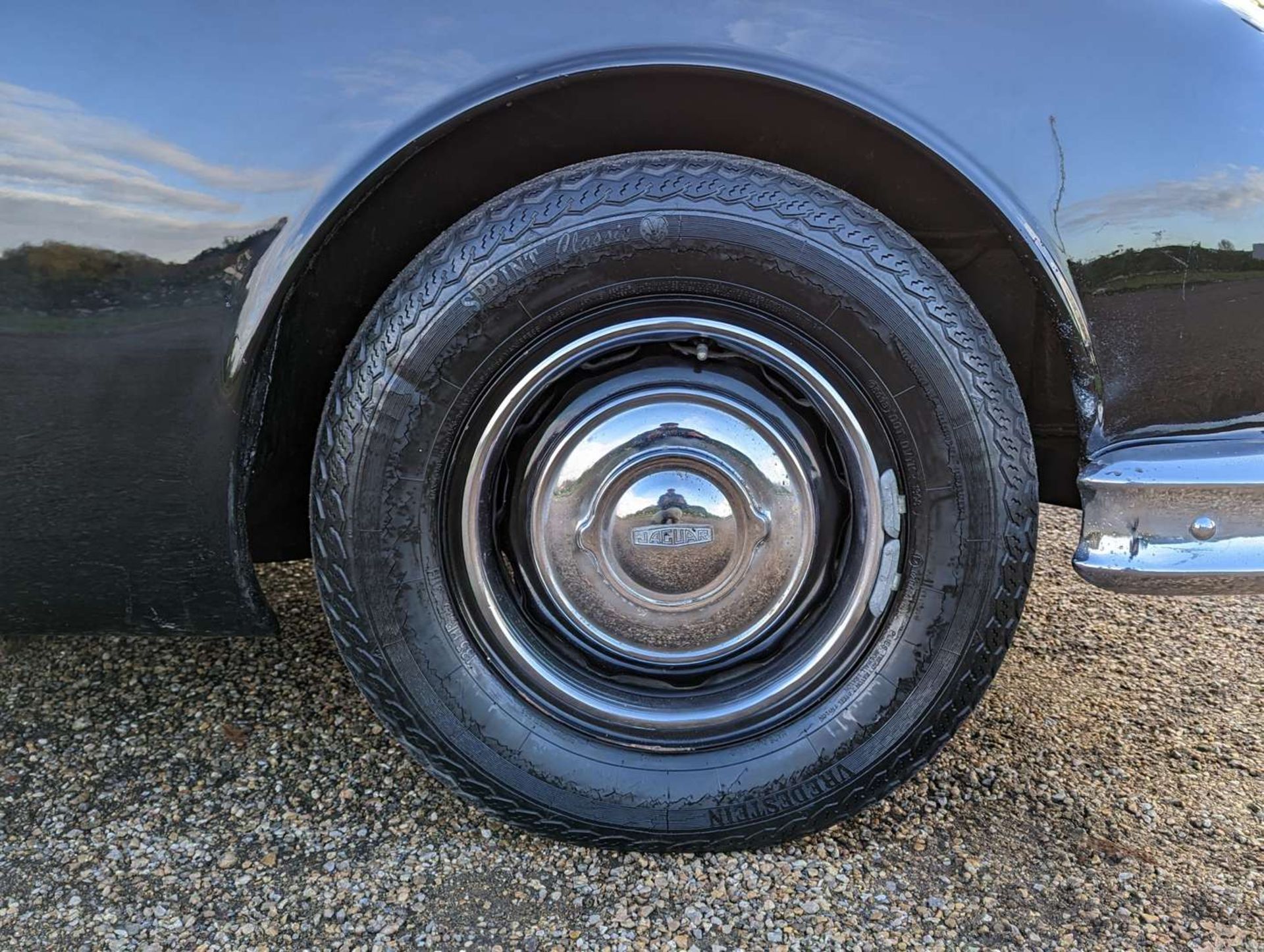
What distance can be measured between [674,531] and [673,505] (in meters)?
0.05

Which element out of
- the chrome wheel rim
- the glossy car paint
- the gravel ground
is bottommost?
the gravel ground

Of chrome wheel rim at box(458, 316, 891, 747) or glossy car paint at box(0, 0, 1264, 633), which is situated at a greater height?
glossy car paint at box(0, 0, 1264, 633)

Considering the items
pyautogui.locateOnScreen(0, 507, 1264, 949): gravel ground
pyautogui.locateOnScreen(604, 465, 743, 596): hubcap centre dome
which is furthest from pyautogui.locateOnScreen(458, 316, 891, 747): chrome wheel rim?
pyautogui.locateOnScreen(0, 507, 1264, 949): gravel ground

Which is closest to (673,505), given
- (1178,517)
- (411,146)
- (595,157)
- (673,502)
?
(673,502)

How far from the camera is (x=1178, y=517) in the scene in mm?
1657

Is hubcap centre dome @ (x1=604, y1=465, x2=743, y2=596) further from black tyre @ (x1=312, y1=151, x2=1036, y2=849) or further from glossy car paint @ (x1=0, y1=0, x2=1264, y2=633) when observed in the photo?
glossy car paint @ (x1=0, y1=0, x2=1264, y2=633)

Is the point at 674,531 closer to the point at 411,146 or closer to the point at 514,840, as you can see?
the point at 514,840

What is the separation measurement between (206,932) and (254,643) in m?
0.98

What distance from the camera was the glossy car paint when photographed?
155cm

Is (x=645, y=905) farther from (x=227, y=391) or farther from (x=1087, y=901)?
(x=227, y=391)

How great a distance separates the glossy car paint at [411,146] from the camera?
5.08 feet

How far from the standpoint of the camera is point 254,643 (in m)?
2.55

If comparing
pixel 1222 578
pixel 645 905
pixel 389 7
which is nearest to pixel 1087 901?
pixel 1222 578

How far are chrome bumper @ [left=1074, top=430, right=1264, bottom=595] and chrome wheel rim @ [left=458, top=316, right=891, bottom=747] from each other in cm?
36
